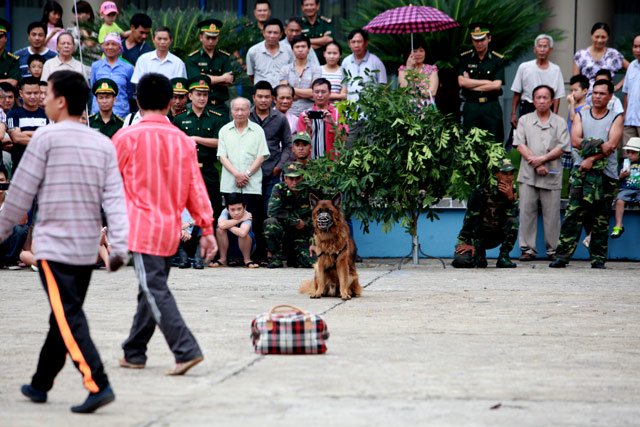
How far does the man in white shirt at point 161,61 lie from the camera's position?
15.8 meters

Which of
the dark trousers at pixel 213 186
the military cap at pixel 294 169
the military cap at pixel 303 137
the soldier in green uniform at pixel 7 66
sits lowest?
the dark trousers at pixel 213 186

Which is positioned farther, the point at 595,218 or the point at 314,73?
the point at 314,73

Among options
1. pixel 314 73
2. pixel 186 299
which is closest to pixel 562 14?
pixel 314 73

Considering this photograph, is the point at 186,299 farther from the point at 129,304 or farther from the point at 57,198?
the point at 57,198

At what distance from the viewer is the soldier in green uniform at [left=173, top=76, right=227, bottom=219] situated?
15.4 metres

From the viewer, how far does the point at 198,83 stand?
15.4 meters

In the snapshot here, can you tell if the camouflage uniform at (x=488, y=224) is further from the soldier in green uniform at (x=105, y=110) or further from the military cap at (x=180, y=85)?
the soldier in green uniform at (x=105, y=110)

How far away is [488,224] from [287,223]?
2.48 m

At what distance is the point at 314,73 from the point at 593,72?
12.7ft

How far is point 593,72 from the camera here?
16.7 m

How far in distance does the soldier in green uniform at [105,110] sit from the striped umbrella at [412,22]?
12.5ft

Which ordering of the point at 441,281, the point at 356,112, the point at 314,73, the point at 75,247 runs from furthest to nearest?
1. the point at 314,73
2. the point at 356,112
3. the point at 441,281
4. the point at 75,247

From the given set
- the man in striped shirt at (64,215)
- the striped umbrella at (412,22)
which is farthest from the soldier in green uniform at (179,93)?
the man in striped shirt at (64,215)

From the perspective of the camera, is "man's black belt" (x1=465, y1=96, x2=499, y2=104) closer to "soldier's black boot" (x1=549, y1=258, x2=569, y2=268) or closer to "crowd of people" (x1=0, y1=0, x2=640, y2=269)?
"crowd of people" (x1=0, y1=0, x2=640, y2=269)
